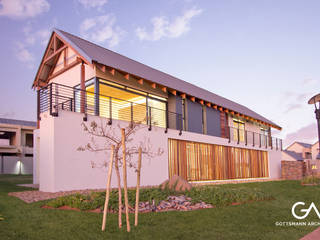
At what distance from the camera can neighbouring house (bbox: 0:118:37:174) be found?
102ft

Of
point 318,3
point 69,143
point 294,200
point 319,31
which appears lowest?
point 294,200

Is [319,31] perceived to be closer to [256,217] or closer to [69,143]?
[256,217]

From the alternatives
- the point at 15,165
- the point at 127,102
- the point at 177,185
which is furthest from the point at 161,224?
the point at 15,165

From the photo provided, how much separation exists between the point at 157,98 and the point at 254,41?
6.07 metres

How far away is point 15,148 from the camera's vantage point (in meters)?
35.0

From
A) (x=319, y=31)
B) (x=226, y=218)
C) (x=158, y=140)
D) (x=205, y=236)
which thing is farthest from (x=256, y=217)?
(x=319, y=31)

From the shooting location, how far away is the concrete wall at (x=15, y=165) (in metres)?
30.6

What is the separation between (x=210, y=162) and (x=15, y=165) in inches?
914

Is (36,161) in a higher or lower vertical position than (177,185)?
higher

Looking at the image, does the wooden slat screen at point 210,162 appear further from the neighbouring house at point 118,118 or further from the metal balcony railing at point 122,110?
the metal balcony railing at point 122,110

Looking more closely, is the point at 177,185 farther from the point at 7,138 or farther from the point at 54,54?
the point at 7,138

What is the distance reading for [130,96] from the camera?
1588cm

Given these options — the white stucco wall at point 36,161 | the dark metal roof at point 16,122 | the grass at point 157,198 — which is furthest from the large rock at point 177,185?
the dark metal roof at point 16,122

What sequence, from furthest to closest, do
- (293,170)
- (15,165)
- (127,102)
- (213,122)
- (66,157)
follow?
1. (15,165)
2. (293,170)
3. (213,122)
4. (127,102)
5. (66,157)
